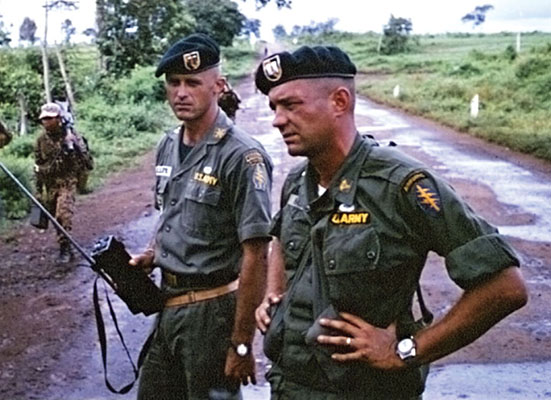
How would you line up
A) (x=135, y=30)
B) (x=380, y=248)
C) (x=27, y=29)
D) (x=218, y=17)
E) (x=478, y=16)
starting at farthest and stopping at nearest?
(x=478, y=16), (x=218, y=17), (x=27, y=29), (x=135, y=30), (x=380, y=248)

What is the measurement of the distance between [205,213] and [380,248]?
4.10ft


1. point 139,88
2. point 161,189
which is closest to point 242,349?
point 161,189

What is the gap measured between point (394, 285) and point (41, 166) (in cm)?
756

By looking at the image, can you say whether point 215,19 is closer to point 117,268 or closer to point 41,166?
point 41,166

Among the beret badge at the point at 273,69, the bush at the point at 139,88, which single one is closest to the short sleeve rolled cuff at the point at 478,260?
the beret badge at the point at 273,69

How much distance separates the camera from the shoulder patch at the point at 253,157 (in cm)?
342

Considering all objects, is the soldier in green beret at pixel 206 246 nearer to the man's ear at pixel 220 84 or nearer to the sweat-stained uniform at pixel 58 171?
the man's ear at pixel 220 84

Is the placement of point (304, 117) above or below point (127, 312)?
above

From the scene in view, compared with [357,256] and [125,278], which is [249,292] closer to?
[125,278]

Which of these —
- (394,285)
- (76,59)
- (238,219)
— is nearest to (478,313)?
(394,285)

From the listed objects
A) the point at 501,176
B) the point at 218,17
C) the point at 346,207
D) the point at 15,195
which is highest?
the point at 218,17

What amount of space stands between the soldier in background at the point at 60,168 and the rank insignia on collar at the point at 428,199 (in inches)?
288

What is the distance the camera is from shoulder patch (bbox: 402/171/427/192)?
2.30 m

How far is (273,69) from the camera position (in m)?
2.55
